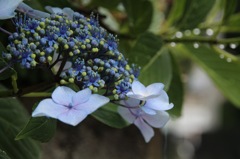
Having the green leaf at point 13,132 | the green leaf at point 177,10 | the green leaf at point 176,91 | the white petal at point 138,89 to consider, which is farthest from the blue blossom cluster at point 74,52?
the green leaf at point 177,10

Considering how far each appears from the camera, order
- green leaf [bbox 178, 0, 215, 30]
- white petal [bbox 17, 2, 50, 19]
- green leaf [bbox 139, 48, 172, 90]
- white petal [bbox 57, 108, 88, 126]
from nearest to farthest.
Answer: white petal [bbox 57, 108, 88, 126] < white petal [bbox 17, 2, 50, 19] < green leaf [bbox 139, 48, 172, 90] < green leaf [bbox 178, 0, 215, 30]

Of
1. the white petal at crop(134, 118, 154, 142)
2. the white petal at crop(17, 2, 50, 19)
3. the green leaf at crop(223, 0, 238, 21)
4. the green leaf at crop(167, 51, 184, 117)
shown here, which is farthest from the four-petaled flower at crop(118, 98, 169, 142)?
the green leaf at crop(223, 0, 238, 21)

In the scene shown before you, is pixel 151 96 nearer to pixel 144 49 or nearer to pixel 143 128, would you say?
pixel 143 128

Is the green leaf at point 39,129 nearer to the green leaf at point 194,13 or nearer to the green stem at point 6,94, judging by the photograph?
the green stem at point 6,94

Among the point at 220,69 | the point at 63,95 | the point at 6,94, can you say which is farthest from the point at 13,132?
the point at 220,69

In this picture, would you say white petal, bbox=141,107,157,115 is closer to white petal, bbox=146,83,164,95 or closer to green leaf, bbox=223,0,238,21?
white petal, bbox=146,83,164,95

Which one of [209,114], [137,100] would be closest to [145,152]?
[137,100]
